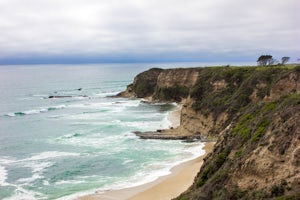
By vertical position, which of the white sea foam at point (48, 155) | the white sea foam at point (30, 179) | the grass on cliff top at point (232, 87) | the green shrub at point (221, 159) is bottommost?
the white sea foam at point (30, 179)

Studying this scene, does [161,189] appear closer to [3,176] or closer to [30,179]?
[30,179]

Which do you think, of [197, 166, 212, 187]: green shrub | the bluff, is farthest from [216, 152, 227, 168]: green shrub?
[197, 166, 212, 187]: green shrub

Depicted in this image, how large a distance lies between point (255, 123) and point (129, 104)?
7835cm

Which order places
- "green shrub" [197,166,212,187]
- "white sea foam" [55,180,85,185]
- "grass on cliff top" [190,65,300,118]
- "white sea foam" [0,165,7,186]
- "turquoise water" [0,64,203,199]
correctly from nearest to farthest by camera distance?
1. "green shrub" [197,166,212,187]
2. "turquoise water" [0,64,203,199]
3. "white sea foam" [55,180,85,185]
4. "white sea foam" [0,165,7,186]
5. "grass on cliff top" [190,65,300,118]

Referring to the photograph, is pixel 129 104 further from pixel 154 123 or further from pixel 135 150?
pixel 135 150

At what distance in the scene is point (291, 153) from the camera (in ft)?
55.3

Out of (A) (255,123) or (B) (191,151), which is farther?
(B) (191,151)

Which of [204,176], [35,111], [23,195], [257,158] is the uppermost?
[257,158]

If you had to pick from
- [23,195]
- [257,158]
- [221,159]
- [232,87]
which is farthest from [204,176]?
[232,87]

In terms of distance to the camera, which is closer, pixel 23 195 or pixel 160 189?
pixel 160 189

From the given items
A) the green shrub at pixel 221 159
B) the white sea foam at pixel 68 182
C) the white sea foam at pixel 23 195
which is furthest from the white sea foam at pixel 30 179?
the green shrub at pixel 221 159

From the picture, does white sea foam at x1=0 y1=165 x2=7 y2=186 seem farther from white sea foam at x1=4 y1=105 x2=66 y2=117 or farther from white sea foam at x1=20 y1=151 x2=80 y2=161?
white sea foam at x1=4 y1=105 x2=66 y2=117

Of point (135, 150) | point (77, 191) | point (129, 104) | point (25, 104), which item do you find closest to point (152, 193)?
point (77, 191)

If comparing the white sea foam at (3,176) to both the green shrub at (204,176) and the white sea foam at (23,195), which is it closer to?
the white sea foam at (23,195)
